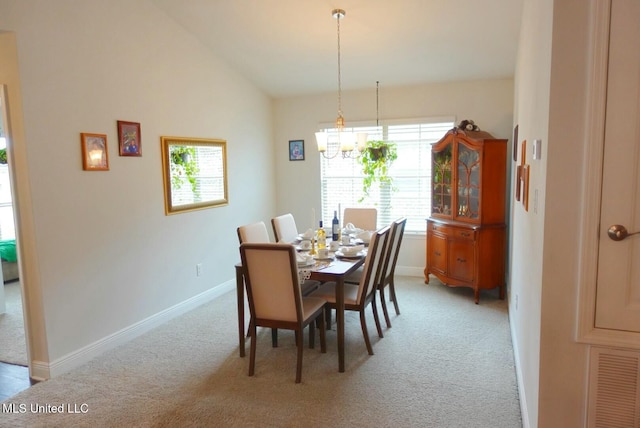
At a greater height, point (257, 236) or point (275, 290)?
point (257, 236)

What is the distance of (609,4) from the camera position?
5.37 feet

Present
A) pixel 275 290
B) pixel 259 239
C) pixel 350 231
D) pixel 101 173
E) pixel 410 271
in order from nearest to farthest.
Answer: pixel 275 290, pixel 101 173, pixel 259 239, pixel 350 231, pixel 410 271

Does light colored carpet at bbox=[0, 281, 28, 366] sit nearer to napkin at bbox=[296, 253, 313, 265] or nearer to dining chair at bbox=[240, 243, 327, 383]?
dining chair at bbox=[240, 243, 327, 383]

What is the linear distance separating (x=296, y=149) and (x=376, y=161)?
1227 mm

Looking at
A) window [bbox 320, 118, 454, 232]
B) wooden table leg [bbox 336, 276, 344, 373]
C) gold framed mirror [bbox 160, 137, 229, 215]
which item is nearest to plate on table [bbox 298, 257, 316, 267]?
wooden table leg [bbox 336, 276, 344, 373]

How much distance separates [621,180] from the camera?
66.8 inches

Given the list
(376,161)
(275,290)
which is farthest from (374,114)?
(275,290)

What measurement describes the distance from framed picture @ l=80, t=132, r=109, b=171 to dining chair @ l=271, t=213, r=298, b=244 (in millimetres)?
1631

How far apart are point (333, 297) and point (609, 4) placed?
97.3 inches

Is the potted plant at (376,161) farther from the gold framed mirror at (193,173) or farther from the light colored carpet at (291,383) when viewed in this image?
the light colored carpet at (291,383)

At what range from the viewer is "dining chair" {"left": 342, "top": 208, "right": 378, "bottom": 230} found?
4.80m

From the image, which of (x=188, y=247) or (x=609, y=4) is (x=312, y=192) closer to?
(x=188, y=247)

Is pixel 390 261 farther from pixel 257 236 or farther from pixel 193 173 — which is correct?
pixel 193 173

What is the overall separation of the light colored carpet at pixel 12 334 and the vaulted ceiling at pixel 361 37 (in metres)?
3.26
